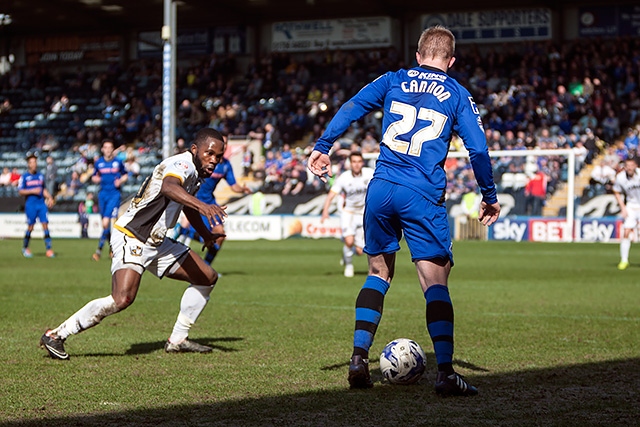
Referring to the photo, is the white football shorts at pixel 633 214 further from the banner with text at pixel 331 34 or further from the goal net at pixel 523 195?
the banner with text at pixel 331 34

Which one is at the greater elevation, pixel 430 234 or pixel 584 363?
pixel 430 234

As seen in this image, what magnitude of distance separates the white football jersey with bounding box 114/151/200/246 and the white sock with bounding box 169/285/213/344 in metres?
0.60

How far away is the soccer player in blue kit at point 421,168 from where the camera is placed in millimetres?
6004

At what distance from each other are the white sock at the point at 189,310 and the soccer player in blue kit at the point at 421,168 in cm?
209

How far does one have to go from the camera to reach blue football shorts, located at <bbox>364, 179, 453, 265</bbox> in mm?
6004

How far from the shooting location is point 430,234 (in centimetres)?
601

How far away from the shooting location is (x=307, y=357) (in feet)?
24.7

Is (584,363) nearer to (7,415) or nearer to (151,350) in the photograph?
(151,350)

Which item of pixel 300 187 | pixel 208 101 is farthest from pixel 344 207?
pixel 208 101

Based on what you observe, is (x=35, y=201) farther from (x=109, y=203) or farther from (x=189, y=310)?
(x=189, y=310)

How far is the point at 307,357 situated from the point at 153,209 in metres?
1.68

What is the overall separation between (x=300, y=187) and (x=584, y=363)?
82.5 ft

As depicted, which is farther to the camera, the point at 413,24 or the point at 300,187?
the point at 413,24

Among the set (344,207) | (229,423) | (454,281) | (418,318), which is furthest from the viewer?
(344,207)
